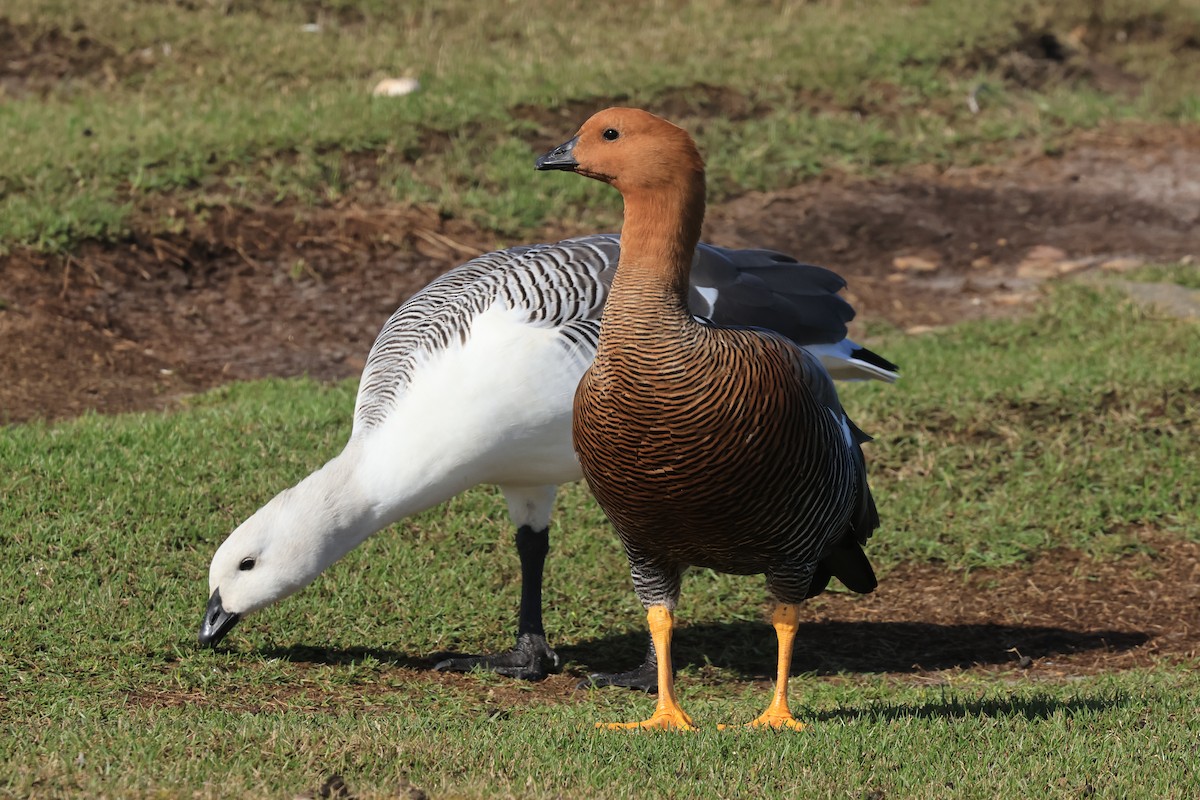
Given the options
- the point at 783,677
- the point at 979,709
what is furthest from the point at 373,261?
the point at 979,709

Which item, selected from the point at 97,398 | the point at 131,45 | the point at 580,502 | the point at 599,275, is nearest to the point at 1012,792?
the point at 599,275

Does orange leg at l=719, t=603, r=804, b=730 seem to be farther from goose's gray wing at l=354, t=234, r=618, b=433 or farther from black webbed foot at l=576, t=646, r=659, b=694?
goose's gray wing at l=354, t=234, r=618, b=433

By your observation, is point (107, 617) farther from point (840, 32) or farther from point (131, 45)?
point (840, 32)

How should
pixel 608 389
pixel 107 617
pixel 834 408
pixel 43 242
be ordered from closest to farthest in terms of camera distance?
pixel 608 389 → pixel 834 408 → pixel 107 617 → pixel 43 242

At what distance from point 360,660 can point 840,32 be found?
8894 millimetres

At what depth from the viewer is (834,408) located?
4770 millimetres

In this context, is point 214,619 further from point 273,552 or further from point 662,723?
point 662,723

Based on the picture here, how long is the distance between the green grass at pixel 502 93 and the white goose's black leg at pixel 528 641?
4.15 meters

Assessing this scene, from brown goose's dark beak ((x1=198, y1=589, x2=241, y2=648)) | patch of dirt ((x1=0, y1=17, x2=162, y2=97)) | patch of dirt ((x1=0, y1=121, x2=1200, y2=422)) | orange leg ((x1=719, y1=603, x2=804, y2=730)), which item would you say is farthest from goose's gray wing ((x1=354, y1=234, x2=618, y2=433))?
patch of dirt ((x1=0, y1=17, x2=162, y2=97))

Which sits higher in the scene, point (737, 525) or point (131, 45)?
point (737, 525)

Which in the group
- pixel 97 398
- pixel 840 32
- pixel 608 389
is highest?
pixel 608 389

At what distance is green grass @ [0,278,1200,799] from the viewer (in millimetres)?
3961

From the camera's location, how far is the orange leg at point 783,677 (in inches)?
180

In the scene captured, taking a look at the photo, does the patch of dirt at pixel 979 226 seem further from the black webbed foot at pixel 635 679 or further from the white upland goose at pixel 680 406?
the white upland goose at pixel 680 406
